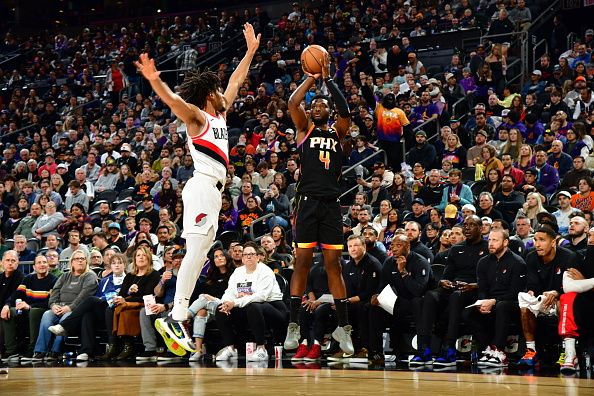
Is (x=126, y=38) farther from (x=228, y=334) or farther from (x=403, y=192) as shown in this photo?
(x=228, y=334)

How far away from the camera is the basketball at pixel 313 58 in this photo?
25.2 feet

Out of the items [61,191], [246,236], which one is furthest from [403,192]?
[61,191]

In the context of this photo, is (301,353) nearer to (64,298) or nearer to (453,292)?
(453,292)

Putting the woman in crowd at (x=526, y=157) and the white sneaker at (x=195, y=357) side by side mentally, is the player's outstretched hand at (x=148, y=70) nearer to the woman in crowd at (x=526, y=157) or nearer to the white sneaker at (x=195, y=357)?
the white sneaker at (x=195, y=357)

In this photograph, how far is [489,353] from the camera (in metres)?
8.82

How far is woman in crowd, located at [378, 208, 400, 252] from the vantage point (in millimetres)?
11766

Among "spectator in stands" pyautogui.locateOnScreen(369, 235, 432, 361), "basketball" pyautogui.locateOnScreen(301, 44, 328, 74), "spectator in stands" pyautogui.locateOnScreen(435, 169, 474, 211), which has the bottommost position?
"spectator in stands" pyautogui.locateOnScreen(369, 235, 432, 361)

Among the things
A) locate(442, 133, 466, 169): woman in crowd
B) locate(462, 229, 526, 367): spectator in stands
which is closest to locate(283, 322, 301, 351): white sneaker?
locate(462, 229, 526, 367): spectator in stands

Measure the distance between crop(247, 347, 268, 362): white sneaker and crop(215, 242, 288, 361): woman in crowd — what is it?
5.2 inches

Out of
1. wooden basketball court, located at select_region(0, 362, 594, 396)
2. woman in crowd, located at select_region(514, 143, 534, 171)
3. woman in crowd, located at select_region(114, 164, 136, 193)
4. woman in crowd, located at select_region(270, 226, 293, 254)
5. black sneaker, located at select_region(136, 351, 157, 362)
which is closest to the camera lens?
wooden basketball court, located at select_region(0, 362, 594, 396)

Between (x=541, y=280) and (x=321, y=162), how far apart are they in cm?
262

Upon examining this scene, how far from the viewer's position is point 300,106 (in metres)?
7.97

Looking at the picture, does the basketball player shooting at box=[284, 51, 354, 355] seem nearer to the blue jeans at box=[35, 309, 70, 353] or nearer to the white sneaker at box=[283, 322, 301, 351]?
the white sneaker at box=[283, 322, 301, 351]

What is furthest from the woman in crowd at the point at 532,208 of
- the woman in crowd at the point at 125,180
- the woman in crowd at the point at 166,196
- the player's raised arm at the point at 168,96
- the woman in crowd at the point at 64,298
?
the woman in crowd at the point at 125,180
